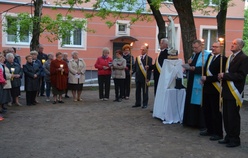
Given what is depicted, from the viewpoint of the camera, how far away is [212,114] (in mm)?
6496

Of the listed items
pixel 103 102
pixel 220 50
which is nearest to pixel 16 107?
pixel 103 102

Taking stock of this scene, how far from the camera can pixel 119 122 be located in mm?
8016

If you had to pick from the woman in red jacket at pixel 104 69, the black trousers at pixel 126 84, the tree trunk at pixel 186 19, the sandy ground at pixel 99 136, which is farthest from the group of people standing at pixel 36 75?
the tree trunk at pixel 186 19

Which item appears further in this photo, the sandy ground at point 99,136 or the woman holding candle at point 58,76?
the woman holding candle at point 58,76

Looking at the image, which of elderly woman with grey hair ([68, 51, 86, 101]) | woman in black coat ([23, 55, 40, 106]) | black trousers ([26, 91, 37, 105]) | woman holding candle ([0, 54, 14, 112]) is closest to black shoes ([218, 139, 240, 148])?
woman holding candle ([0, 54, 14, 112])

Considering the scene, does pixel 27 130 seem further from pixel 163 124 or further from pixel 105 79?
pixel 105 79

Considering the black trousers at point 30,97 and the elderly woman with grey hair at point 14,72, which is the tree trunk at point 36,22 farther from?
the black trousers at point 30,97

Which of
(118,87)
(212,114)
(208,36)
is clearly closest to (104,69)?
(118,87)

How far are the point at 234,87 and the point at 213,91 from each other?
0.59 m

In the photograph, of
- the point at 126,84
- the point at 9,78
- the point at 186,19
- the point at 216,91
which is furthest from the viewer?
the point at 126,84

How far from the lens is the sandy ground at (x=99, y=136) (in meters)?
5.51

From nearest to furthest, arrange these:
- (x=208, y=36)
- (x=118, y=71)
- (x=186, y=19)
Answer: (x=186, y=19)
(x=118, y=71)
(x=208, y=36)

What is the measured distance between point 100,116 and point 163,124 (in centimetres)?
189

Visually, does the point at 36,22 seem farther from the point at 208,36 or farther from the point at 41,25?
the point at 208,36
